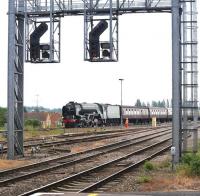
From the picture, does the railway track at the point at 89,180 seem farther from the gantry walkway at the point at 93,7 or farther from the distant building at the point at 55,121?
the distant building at the point at 55,121

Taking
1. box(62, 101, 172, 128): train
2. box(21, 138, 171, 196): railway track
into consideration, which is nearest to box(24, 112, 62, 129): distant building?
box(62, 101, 172, 128): train

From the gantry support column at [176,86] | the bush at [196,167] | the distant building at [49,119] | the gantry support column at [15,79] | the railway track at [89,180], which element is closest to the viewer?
the railway track at [89,180]

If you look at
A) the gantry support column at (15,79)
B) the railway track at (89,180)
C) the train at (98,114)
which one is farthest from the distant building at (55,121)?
the railway track at (89,180)

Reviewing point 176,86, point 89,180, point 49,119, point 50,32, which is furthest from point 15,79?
point 49,119

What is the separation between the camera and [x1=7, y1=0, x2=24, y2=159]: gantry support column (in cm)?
2245

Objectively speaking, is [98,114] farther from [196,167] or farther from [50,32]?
[196,167]

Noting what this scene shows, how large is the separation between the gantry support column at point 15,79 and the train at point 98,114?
3993 cm

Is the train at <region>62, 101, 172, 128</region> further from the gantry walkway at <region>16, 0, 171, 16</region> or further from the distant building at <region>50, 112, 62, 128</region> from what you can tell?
the gantry walkway at <region>16, 0, 171, 16</region>

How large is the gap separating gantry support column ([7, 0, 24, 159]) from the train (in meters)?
39.9

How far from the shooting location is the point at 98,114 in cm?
6862

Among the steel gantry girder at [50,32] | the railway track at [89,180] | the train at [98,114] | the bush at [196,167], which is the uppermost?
the steel gantry girder at [50,32]

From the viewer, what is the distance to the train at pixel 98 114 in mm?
64000

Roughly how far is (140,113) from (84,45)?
219 feet

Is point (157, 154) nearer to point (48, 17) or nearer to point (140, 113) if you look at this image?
point (48, 17)
